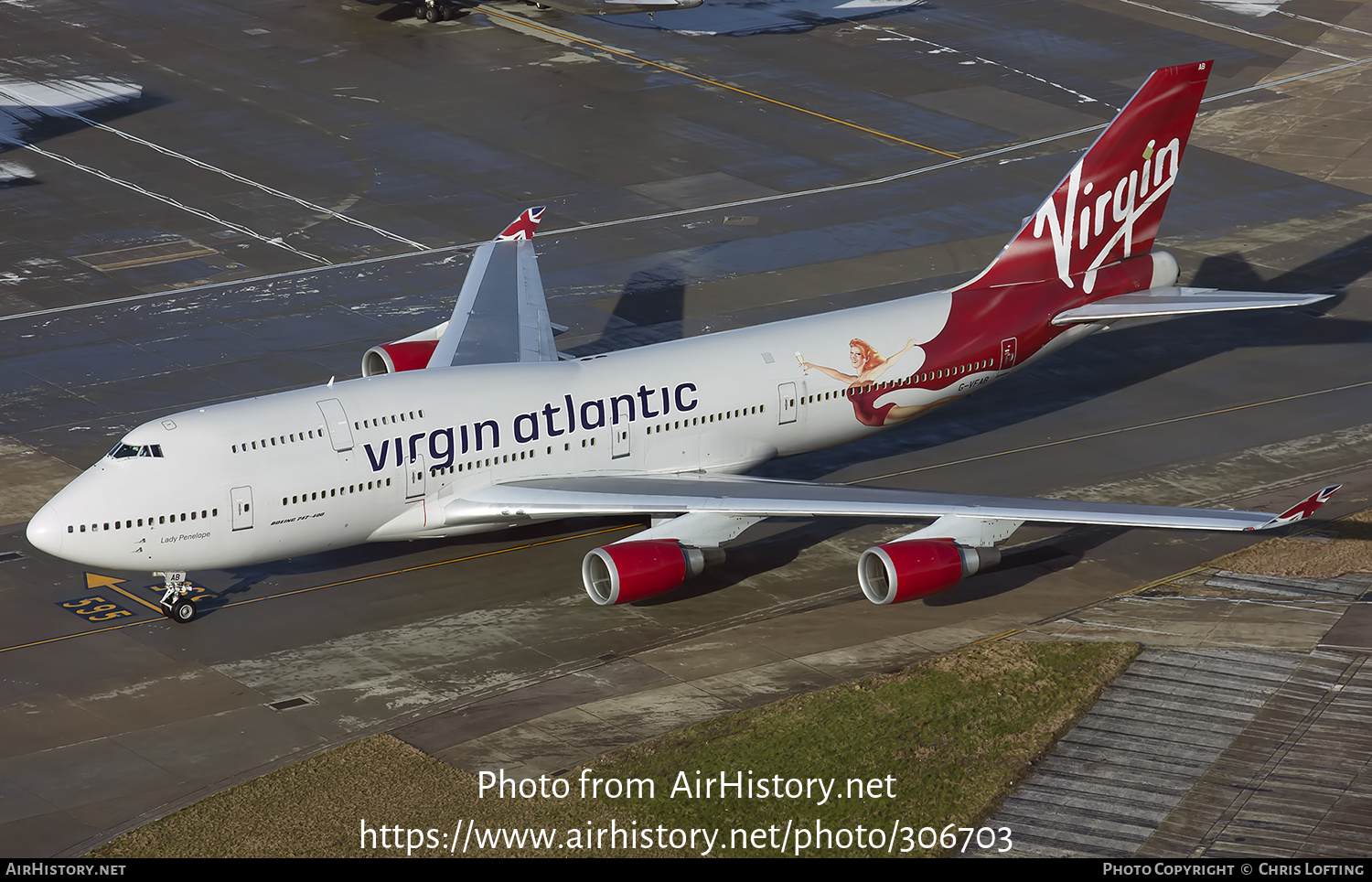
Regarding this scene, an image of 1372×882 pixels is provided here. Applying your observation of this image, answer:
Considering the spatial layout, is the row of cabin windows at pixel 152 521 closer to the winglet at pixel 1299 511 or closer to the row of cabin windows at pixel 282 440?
the row of cabin windows at pixel 282 440

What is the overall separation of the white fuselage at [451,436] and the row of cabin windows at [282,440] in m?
0.03

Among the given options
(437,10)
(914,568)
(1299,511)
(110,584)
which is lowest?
(110,584)

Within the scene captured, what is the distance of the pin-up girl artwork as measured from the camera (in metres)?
43.2

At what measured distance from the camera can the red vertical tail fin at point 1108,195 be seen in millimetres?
45812

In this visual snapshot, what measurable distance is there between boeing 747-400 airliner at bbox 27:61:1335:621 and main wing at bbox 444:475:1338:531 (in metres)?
0.07

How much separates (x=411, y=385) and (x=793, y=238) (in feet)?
85.8

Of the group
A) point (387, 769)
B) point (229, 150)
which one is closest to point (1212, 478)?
point (387, 769)

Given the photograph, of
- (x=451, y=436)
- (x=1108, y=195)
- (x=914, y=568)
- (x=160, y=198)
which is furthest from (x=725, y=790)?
(x=160, y=198)

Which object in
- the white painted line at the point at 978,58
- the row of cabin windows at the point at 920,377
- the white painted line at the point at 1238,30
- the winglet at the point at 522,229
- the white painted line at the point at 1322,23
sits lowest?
the row of cabin windows at the point at 920,377

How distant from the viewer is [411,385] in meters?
39.2

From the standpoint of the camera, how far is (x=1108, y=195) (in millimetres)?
46344

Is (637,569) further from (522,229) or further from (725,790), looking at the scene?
(522,229)

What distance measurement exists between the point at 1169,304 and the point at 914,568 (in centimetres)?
1348

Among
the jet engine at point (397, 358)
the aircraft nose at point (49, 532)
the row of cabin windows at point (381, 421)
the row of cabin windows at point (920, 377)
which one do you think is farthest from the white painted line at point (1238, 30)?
the aircraft nose at point (49, 532)
